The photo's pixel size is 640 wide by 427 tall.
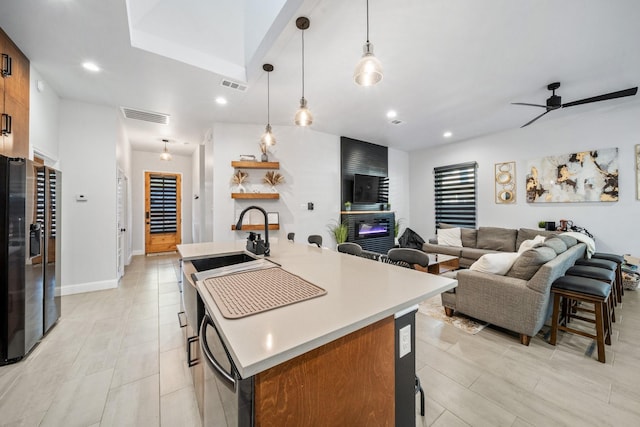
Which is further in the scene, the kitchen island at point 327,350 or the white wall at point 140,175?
the white wall at point 140,175

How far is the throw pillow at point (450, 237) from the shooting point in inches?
210

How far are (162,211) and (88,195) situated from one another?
340 centimetres

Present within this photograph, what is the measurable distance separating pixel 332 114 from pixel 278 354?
13.7 feet

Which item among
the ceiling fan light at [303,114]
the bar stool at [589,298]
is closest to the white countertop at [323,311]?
the ceiling fan light at [303,114]

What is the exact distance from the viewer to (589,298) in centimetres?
206

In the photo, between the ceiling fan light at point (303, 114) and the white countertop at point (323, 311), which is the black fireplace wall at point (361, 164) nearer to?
the ceiling fan light at point (303, 114)

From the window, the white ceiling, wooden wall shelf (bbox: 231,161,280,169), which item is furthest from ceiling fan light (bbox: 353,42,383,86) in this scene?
the window

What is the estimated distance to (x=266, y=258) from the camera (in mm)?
1800

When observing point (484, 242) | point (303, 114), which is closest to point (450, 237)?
point (484, 242)

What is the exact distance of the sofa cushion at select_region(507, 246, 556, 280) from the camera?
7.39 feet

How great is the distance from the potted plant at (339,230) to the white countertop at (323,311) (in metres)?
3.61

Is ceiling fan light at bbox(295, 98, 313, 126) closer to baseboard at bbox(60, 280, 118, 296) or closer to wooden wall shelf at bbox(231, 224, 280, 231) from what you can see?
wooden wall shelf at bbox(231, 224, 280, 231)

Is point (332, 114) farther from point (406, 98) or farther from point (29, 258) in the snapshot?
point (29, 258)

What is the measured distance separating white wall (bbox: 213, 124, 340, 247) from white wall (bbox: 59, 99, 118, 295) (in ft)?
4.96
